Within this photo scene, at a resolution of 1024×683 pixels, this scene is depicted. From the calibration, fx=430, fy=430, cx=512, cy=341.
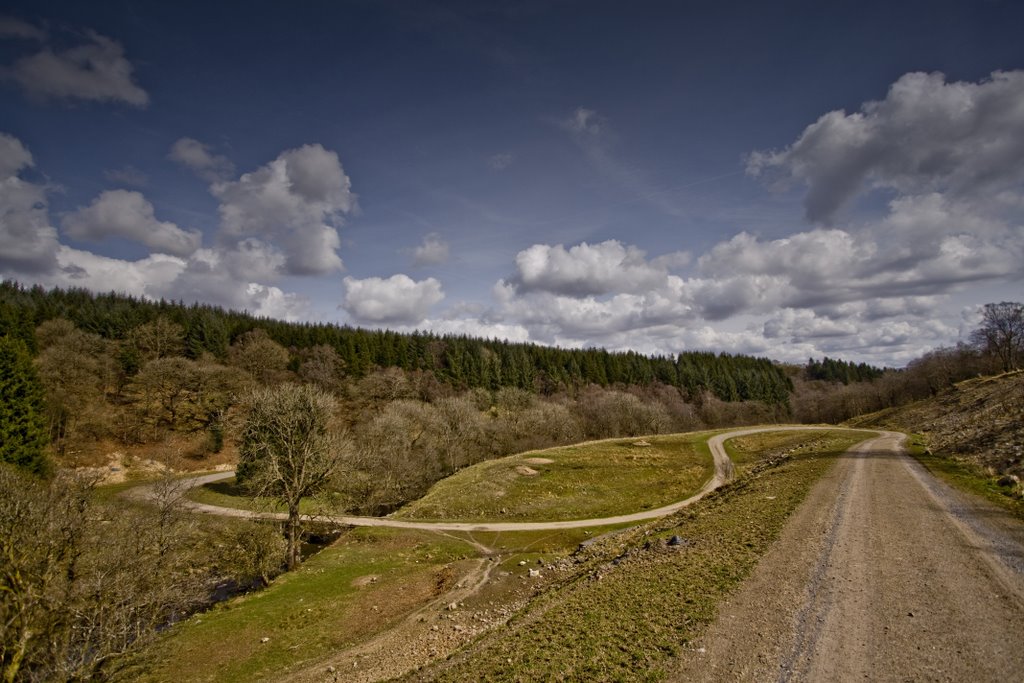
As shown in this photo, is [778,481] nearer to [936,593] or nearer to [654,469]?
[936,593]

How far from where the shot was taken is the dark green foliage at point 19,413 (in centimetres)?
4962

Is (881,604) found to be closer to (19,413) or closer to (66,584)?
(66,584)

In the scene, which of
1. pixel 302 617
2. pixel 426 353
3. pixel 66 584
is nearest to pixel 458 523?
pixel 302 617

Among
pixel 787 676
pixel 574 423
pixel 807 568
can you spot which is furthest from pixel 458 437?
pixel 787 676

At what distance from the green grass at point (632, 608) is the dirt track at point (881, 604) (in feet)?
3.12

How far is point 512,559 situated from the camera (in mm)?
36344

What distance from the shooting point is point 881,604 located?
51.3 ft

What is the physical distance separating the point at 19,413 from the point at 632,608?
7332 cm

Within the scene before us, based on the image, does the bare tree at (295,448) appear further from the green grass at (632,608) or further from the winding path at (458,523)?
the green grass at (632,608)

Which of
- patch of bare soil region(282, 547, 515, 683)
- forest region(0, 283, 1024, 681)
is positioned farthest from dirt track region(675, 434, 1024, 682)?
forest region(0, 283, 1024, 681)

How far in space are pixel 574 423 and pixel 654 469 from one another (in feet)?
112

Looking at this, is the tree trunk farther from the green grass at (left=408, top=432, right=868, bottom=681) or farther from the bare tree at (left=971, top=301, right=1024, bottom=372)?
the bare tree at (left=971, top=301, right=1024, bottom=372)

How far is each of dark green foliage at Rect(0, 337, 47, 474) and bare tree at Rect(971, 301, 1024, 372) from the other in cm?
19869

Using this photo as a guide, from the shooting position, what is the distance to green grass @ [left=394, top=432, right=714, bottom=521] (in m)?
51.3
